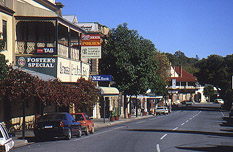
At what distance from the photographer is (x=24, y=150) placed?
17.4 m

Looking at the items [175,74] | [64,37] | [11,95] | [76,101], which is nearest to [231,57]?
[175,74]

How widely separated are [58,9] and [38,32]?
5.81m

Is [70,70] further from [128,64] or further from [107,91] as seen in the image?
[128,64]

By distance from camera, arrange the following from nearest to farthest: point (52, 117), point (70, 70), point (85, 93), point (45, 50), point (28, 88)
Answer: point (28, 88)
point (52, 117)
point (45, 50)
point (85, 93)
point (70, 70)

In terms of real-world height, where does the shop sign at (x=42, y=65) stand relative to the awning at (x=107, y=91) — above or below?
above

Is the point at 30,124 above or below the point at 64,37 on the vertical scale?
below

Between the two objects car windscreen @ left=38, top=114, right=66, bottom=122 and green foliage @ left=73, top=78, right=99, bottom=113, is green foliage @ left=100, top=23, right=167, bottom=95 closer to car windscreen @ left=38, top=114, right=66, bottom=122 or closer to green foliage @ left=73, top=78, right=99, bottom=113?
green foliage @ left=73, top=78, right=99, bottom=113

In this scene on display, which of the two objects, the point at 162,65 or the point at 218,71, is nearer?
the point at 162,65

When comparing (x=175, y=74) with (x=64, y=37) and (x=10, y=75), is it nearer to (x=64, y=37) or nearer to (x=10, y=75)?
(x=64, y=37)

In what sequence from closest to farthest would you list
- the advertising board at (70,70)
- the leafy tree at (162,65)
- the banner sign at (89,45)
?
the advertising board at (70,70)
the banner sign at (89,45)
the leafy tree at (162,65)

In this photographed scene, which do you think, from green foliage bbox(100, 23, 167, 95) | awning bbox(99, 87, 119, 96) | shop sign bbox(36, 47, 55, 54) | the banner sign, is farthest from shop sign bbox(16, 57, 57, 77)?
green foliage bbox(100, 23, 167, 95)

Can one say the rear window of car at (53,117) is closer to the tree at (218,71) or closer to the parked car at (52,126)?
the parked car at (52,126)

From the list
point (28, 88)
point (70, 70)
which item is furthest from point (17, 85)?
point (70, 70)

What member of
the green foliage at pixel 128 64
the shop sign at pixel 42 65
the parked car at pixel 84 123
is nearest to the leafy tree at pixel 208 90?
the green foliage at pixel 128 64
